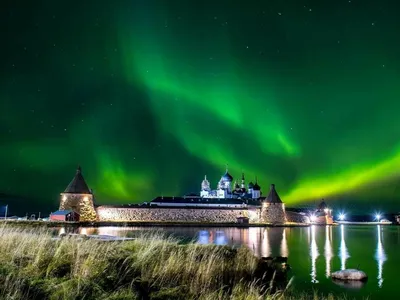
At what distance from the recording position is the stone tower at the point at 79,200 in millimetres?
69500

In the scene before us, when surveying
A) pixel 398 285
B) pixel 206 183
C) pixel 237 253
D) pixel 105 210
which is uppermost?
pixel 206 183

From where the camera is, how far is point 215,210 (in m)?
86.6

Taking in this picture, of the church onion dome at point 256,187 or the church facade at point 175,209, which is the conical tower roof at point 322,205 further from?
the church facade at point 175,209

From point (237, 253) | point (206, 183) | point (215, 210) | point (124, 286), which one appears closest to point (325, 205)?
point (206, 183)

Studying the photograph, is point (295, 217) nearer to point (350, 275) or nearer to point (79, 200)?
point (79, 200)

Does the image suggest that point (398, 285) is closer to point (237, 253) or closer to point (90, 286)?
point (237, 253)

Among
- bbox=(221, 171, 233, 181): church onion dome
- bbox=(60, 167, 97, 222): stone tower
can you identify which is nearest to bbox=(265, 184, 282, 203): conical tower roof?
bbox=(221, 171, 233, 181): church onion dome

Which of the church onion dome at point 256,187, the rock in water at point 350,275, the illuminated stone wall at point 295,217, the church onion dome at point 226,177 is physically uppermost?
the church onion dome at point 226,177

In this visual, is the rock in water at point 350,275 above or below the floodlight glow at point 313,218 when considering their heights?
below

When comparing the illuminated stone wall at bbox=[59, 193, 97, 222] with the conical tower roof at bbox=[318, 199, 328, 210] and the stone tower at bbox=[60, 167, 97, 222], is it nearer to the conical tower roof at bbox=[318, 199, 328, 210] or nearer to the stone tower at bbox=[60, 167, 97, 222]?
the stone tower at bbox=[60, 167, 97, 222]

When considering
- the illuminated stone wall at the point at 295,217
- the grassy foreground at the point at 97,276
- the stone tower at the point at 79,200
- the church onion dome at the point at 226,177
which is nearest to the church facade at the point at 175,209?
the stone tower at the point at 79,200

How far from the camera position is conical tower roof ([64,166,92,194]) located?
70688 mm

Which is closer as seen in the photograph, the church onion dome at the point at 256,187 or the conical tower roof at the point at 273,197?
the conical tower roof at the point at 273,197

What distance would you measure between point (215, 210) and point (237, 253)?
70.8m
